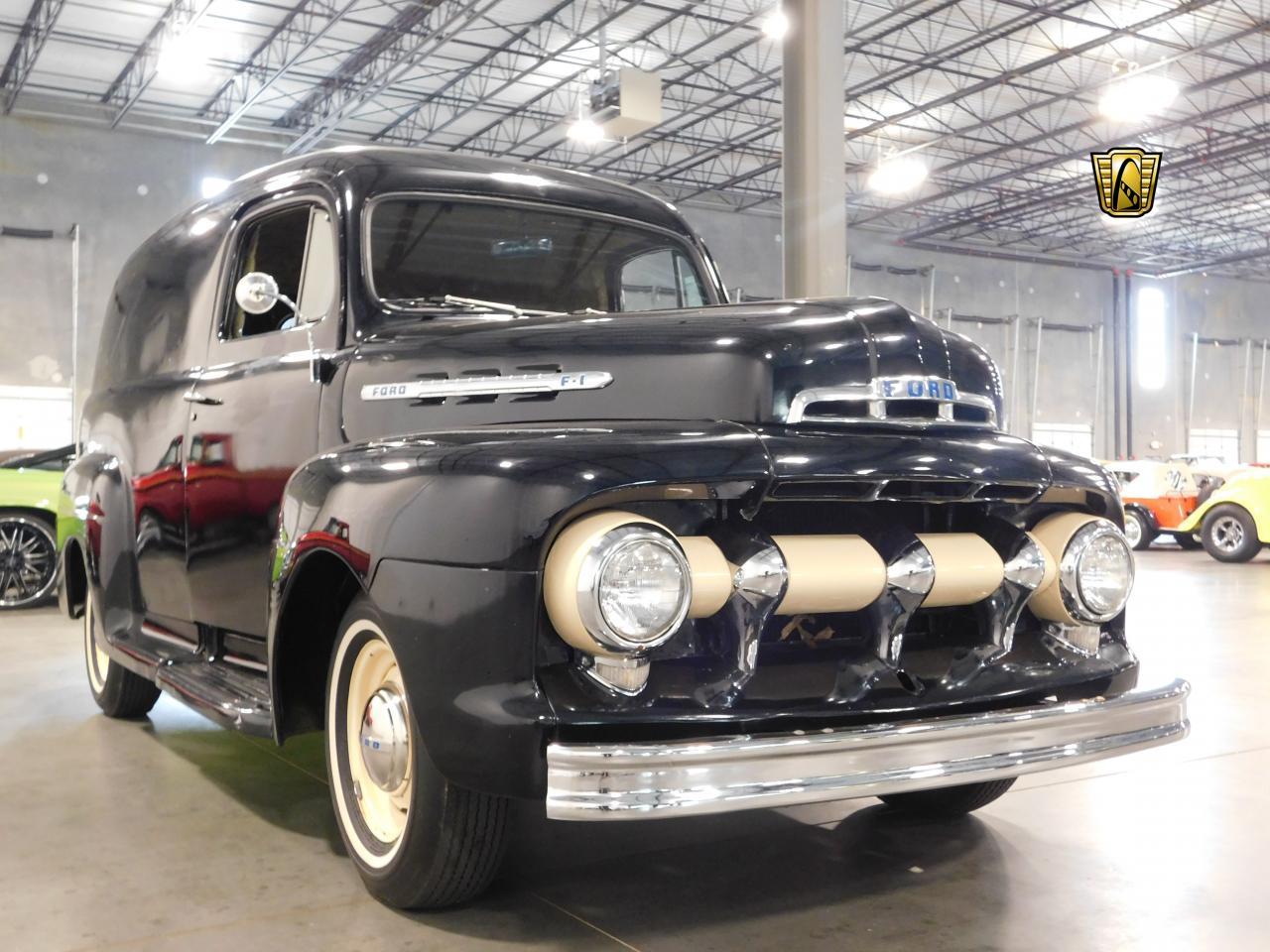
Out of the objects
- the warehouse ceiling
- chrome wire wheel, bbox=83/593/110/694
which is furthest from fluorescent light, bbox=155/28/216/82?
chrome wire wheel, bbox=83/593/110/694

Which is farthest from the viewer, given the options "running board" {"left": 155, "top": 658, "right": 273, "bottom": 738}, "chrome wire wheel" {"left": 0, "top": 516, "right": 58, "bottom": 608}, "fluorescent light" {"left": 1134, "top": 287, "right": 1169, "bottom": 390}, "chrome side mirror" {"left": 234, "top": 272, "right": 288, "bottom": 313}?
"fluorescent light" {"left": 1134, "top": 287, "right": 1169, "bottom": 390}

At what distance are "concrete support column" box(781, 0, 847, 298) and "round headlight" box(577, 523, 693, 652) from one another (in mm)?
7196

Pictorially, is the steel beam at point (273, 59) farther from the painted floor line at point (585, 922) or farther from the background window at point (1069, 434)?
the background window at point (1069, 434)

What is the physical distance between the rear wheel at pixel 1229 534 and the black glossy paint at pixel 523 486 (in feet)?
38.7

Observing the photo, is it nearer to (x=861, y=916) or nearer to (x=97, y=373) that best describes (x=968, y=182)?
(x=97, y=373)

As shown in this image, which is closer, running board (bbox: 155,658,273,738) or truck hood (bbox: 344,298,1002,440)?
truck hood (bbox: 344,298,1002,440)

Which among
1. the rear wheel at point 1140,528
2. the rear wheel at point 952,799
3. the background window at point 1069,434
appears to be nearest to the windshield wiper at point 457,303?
the rear wheel at point 952,799

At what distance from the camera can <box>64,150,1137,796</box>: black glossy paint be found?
2338mm

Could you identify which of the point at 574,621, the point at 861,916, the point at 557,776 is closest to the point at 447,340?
the point at 574,621

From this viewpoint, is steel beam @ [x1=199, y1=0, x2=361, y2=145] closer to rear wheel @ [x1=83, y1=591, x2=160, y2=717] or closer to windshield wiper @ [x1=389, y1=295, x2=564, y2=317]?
rear wheel @ [x1=83, y1=591, x2=160, y2=717]

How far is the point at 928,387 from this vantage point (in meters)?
2.88

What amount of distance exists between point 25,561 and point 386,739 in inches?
306

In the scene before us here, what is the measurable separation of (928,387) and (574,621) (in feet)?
3.59

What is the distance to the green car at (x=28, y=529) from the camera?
9164mm
